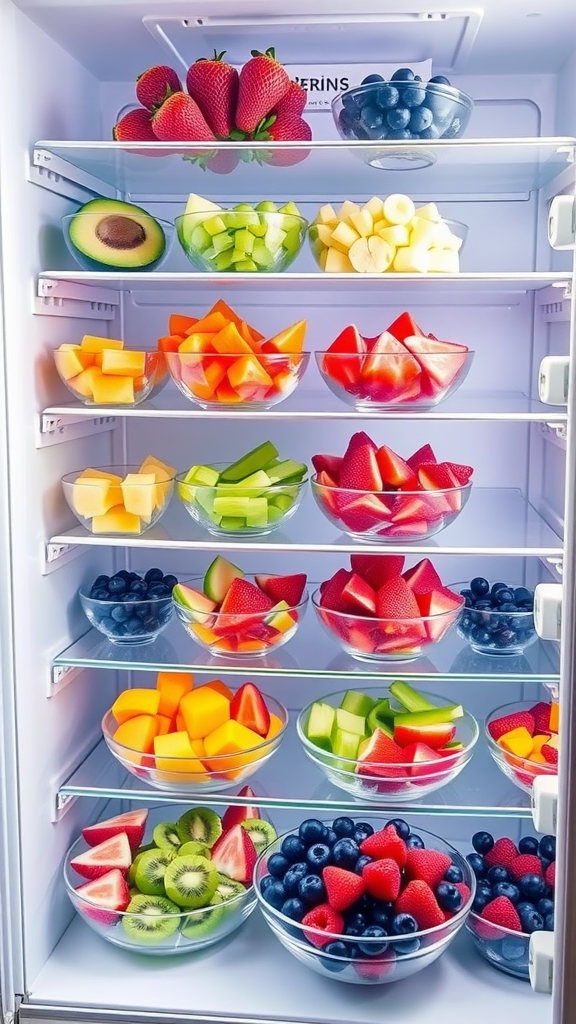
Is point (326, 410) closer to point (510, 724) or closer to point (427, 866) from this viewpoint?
point (510, 724)

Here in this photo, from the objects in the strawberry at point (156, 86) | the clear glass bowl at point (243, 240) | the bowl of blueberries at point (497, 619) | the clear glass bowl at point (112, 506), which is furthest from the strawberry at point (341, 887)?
the strawberry at point (156, 86)

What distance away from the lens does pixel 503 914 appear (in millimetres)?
1607

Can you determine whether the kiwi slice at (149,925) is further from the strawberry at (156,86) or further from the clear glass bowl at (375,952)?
the strawberry at (156,86)

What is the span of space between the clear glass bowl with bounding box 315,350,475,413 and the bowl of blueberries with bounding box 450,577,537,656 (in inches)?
14.5

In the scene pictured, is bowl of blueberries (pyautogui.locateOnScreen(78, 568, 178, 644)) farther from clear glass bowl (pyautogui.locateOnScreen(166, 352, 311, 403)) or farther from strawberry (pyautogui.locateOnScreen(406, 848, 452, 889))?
strawberry (pyautogui.locateOnScreen(406, 848, 452, 889))

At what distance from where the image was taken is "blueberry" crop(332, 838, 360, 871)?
5.30 ft

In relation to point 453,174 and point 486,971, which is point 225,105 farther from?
point 486,971

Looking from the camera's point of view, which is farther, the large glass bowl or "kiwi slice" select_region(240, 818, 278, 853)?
"kiwi slice" select_region(240, 818, 278, 853)

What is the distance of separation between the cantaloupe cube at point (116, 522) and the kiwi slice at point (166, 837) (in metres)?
0.57

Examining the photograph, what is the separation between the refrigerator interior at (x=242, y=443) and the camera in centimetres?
156

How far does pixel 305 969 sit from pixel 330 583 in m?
0.65

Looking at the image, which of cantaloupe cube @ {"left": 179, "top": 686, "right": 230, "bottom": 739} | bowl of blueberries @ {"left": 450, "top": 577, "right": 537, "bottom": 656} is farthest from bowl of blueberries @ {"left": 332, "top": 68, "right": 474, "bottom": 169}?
cantaloupe cube @ {"left": 179, "top": 686, "right": 230, "bottom": 739}

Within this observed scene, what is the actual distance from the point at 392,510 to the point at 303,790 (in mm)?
554

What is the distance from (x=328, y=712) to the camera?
5.75 feet
